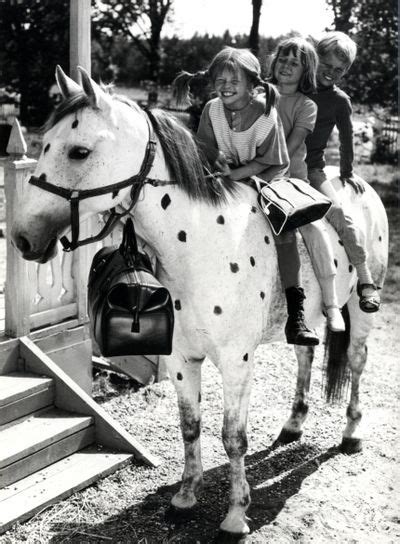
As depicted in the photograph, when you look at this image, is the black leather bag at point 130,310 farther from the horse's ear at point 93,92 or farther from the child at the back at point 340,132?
the child at the back at point 340,132

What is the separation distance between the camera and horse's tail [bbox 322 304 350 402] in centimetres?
504

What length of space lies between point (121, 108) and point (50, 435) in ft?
7.48

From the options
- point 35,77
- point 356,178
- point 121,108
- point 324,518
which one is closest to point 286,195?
point 121,108

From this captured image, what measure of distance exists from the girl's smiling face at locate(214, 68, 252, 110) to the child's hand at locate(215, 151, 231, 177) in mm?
285

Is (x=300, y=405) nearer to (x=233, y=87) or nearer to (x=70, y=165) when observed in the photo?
(x=233, y=87)

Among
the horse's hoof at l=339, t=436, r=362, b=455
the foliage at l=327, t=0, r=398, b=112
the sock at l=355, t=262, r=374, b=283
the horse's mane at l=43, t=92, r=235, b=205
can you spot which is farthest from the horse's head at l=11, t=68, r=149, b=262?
the foliage at l=327, t=0, r=398, b=112

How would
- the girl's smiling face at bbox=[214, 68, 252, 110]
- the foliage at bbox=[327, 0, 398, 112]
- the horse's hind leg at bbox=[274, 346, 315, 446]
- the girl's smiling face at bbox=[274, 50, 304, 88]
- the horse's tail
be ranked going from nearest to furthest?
the girl's smiling face at bbox=[214, 68, 252, 110]
the girl's smiling face at bbox=[274, 50, 304, 88]
the horse's tail
the horse's hind leg at bbox=[274, 346, 315, 446]
the foliage at bbox=[327, 0, 398, 112]

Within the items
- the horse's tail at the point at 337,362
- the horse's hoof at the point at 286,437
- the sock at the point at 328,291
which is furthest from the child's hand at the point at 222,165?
the horse's hoof at the point at 286,437

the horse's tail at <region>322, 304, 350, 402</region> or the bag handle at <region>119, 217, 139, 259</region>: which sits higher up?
the bag handle at <region>119, 217, 139, 259</region>

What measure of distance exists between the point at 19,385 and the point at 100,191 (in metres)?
2.09

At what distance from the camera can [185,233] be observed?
3311 mm

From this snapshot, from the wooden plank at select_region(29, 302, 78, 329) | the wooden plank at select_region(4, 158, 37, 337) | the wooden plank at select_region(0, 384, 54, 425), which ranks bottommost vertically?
the wooden plank at select_region(0, 384, 54, 425)

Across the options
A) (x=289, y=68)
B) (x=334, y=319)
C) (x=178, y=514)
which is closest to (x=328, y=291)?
(x=334, y=319)

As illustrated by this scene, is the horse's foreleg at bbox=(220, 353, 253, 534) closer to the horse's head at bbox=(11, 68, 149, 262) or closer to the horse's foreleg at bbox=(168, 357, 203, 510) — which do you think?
the horse's foreleg at bbox=(168, 357, 203, 510)
